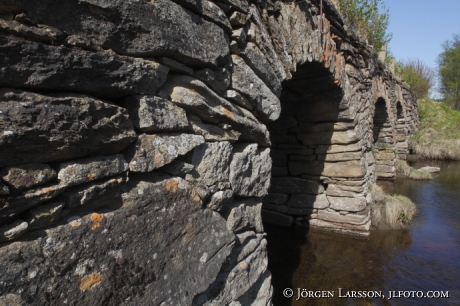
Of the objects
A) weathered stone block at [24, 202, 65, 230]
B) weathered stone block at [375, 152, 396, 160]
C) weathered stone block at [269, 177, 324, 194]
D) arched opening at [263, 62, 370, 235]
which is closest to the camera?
weathered stone block at [24, 202, 65, 230]

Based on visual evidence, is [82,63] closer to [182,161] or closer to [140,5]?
[140,5]

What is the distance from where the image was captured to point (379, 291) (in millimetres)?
3871

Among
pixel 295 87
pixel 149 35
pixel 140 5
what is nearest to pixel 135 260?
pixel 149 35

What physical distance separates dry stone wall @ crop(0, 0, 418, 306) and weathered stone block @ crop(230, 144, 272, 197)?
0.01m

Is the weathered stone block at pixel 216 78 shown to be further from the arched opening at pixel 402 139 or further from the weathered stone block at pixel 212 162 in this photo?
the arched opening at pixel 402 139

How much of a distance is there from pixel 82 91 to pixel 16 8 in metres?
0.36

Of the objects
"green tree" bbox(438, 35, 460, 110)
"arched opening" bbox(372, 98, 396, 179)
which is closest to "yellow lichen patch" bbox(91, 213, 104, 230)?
"arched opening" bbox(372, 98, 396, 179)

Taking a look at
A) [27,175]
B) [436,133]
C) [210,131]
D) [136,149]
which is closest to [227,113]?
[210,131]

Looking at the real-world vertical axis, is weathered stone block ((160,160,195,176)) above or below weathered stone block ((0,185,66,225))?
above

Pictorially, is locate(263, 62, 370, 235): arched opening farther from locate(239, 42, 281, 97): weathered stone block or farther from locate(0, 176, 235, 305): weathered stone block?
locate(0, 176, 235, 305): weathered stone block

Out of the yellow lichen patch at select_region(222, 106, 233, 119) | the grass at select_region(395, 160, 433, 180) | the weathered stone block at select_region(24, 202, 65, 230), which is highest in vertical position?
the yellow lichen patch at select_region(222, 106, 233, 119)

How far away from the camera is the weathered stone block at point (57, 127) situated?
42.8 inches

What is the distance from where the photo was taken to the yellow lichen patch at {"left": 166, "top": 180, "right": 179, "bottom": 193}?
5.16ft

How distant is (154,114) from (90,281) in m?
0.80
